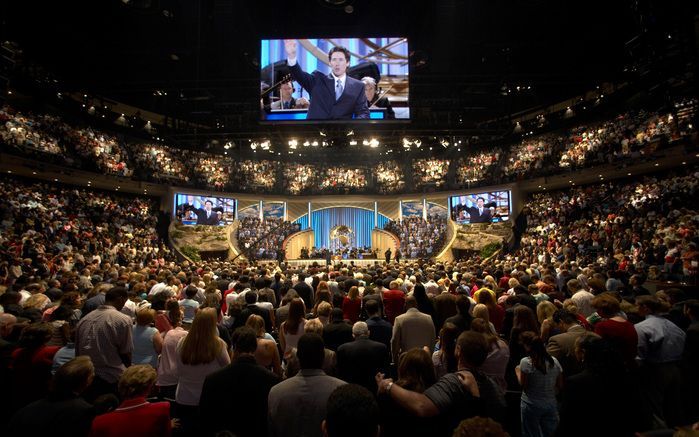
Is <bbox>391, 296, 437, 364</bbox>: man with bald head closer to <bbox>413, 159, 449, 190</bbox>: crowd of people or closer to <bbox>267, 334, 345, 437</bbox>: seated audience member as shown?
<bbox>267, 334, 345, 437</bbox>: seated audience member

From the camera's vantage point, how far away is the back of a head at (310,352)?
2389 millimetres

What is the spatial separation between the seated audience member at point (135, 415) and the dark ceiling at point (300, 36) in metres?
11.9

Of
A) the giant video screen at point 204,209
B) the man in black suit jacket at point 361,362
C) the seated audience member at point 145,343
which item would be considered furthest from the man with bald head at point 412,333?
the giant video screen at point 204,209

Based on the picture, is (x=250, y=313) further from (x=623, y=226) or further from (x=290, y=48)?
(x=623, y=226)

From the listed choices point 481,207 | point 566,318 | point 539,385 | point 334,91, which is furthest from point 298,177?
point 539,385

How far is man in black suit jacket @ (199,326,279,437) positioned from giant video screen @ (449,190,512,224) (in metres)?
23.6

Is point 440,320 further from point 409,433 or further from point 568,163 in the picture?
point 568,163

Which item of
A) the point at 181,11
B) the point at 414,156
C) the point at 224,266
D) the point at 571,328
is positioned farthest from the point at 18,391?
the point at 414,156

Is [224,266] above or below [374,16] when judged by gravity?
below

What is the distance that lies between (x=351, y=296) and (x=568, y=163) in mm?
18659

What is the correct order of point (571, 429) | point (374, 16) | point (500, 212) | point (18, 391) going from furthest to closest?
point (500, 212), point (374, 16), point (18, 391), point (571, 429)

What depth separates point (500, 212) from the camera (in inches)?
945

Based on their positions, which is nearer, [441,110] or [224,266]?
[224,266]

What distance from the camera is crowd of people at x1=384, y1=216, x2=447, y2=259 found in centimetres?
2488
